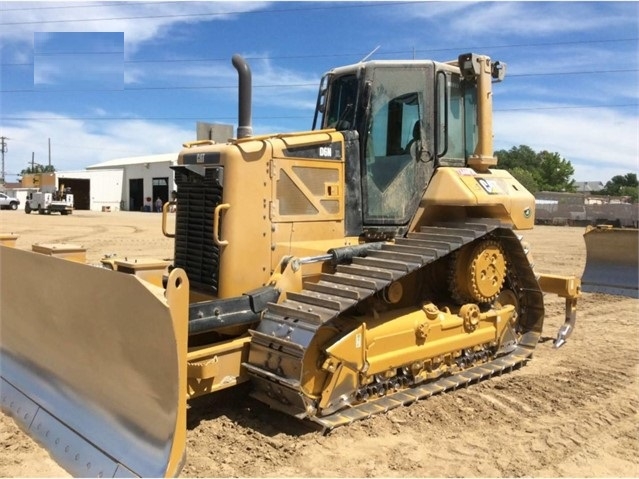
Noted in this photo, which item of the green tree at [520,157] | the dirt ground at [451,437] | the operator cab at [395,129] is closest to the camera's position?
the dirt ground at [451,437]

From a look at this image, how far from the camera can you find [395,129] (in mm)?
5766

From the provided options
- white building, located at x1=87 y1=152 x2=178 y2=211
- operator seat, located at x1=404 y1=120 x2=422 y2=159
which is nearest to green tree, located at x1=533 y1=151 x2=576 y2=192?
white building, located at x1=87 y1=152 x2=178 y2=211

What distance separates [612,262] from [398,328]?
6764mm

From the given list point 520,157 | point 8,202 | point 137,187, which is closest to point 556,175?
point 520,157

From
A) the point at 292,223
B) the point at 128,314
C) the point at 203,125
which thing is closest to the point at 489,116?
the point at 292,223

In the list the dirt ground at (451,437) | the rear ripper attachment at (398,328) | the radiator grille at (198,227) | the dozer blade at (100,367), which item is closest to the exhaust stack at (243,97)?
the radiator grille at (198,227)

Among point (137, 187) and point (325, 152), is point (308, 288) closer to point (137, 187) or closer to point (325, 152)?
point (325, 152)

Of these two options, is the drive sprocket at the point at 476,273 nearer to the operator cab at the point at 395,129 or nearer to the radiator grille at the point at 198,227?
the operator cab at the point at 395,129

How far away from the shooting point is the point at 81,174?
174 ft

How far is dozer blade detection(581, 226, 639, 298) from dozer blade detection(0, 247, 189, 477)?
8.84 metres

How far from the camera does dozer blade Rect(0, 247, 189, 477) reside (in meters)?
3.48

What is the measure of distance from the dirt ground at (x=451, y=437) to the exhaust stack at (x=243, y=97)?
2.36 metres

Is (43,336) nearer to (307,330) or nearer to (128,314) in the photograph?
(128,314)

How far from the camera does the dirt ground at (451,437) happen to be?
159 inches
